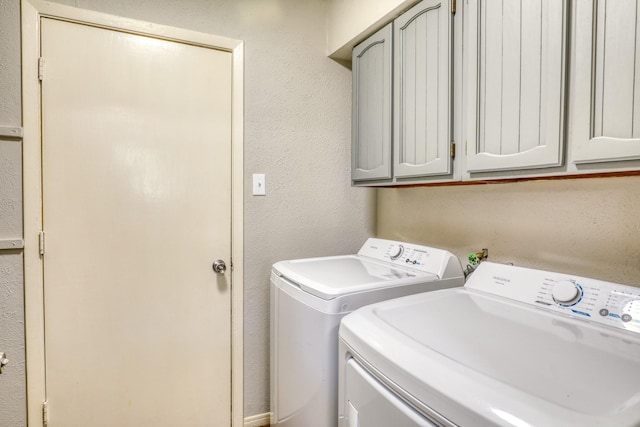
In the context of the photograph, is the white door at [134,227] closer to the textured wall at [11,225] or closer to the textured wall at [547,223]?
the textured wall at [11,225]

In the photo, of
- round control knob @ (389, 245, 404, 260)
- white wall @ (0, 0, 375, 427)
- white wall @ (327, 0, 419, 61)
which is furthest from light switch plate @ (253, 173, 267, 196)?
white wall @ (327, 0, 419, 61)

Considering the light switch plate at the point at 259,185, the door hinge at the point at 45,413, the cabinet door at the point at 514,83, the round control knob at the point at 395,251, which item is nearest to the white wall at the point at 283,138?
the light switch plate at the point at 259,185

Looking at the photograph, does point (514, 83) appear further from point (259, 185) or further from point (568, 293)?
point (259, 185)

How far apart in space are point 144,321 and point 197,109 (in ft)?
3.50

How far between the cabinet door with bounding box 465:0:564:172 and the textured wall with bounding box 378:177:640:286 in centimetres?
33

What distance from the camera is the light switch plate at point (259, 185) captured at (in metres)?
1.91

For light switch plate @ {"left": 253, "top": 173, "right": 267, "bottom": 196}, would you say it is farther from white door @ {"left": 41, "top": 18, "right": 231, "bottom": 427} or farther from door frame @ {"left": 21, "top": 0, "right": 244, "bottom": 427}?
door frame @ {"left": 21, "top": 0, "right": 244, "bottom": 427}

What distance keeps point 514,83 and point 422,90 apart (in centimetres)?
42

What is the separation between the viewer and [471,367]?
2.47 ft

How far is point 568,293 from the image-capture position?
1.06 m

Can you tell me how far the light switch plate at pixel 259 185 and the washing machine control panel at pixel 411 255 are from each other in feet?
2.11

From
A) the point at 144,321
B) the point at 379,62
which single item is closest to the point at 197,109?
the point at 379,62

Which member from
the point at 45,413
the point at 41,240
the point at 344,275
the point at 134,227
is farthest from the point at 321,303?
the point at 45,413

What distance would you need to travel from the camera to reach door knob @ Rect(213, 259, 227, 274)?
1.82 metres
